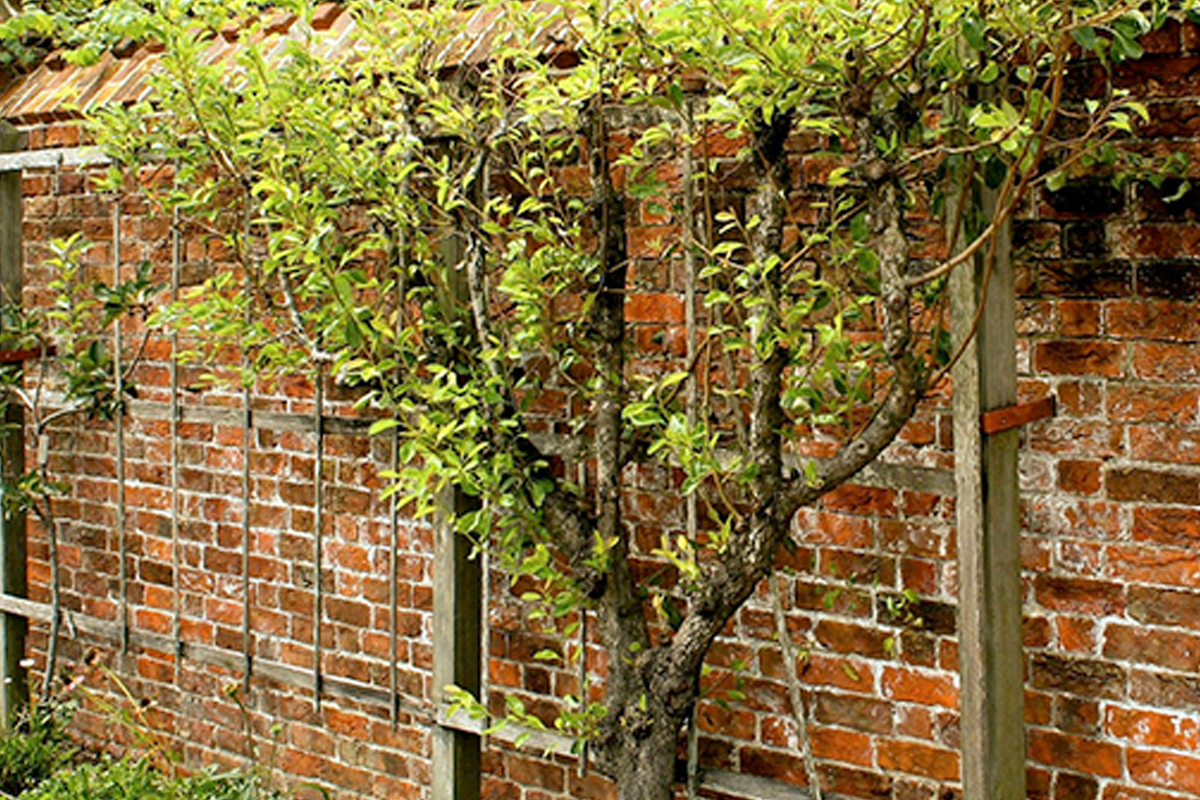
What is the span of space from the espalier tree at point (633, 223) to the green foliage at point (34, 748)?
1600 millimetres

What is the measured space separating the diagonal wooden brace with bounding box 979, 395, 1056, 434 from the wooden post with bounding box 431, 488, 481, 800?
137 centimetres

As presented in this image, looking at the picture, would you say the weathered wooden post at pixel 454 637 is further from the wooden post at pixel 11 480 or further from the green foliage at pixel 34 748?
the wooden post at pixel 11 480

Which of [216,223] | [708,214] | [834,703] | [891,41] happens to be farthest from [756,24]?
[216,223]

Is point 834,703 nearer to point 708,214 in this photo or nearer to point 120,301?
point 708,214

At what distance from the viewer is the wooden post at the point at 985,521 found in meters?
2.74

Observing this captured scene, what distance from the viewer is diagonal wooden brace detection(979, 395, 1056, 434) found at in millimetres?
2732

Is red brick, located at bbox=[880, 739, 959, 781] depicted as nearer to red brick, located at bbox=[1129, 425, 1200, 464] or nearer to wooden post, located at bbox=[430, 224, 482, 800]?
red brick, located at bbox=[1129, 425, 1200, 464]

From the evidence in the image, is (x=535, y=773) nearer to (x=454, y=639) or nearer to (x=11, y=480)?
(x=454, y=639)

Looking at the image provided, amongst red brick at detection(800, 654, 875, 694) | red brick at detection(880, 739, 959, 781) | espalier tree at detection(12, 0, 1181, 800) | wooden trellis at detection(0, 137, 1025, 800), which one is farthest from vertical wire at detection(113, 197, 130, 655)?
red brick at detection(880, 739, 959, 781)

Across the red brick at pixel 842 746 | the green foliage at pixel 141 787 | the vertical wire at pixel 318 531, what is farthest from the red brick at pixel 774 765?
the green foliage at pixel 141 787

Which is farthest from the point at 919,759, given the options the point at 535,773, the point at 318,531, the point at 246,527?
the point at 246,527

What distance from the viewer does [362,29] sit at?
3.21 meters

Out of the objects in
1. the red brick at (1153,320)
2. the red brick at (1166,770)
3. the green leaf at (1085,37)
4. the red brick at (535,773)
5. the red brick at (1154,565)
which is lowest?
the red brick at (535,773)

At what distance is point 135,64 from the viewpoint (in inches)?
189
